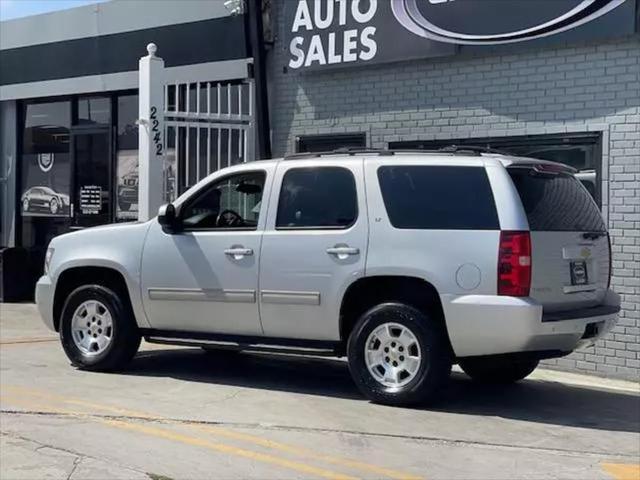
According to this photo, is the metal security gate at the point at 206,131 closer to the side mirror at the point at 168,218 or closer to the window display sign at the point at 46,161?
the window display sign at the point at 46,161

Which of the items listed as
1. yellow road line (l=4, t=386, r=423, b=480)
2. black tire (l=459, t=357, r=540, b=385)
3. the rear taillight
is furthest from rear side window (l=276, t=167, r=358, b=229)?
yellow road line (l=4, t=386, r=423, b=480)

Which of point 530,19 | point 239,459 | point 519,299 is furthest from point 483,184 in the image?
point 530,19

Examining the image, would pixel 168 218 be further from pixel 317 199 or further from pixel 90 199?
pixel 90 199

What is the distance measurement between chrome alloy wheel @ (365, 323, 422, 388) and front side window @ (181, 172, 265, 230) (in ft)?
5.18

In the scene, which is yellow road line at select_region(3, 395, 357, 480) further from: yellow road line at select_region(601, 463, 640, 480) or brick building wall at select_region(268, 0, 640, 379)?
brick building wall at select_region(268, 0, 640, 379)

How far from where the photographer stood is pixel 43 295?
847cm

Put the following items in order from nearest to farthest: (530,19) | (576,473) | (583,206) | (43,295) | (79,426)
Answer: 1. (576,473)
2. (79,426)
3. (583,206)
4. (43,295)
5. (530,19)

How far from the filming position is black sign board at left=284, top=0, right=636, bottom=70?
9.05 m

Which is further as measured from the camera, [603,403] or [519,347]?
[603,403]

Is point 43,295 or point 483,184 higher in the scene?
point 483,184

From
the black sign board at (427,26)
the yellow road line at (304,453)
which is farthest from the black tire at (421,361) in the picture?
the black sign board at (427,26)

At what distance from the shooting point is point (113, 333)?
26.5 feet

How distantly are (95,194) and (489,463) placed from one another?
988cm

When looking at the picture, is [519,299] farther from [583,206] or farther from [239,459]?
[239,459]
